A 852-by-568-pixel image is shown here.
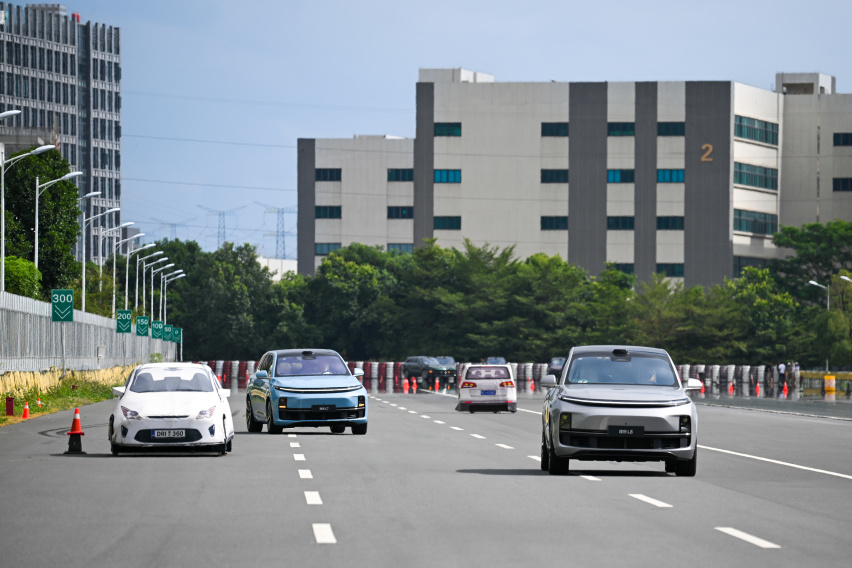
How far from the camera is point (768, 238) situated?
120 meters

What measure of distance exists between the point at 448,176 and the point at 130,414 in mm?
100846

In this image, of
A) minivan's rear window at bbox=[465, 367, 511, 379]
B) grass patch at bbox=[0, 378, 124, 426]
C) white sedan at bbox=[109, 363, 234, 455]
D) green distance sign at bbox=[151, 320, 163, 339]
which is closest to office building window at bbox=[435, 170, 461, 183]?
green distance sign at bbox=[151, 320, 163, 339]

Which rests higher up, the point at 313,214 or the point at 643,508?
the point at 313,214

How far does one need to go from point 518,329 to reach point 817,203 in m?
35.7

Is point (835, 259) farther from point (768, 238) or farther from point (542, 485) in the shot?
point (542, 485)

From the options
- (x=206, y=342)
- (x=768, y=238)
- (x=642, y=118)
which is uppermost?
(x=642, y=118)

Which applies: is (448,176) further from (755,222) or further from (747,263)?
(747,263)

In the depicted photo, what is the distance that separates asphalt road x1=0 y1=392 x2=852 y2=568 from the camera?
10836 millimetres

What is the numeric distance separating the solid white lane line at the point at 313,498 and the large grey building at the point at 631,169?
10262 centimetres

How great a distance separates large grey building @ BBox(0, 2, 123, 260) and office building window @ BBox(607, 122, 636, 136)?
230 ft

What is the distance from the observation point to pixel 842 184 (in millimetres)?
122438

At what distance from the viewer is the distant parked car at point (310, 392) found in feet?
89.4

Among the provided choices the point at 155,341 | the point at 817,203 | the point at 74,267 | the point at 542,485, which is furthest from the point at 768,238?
the point at 542,485

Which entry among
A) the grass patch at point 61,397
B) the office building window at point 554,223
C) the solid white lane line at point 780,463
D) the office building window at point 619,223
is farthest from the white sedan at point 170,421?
the office building window at point 554,223
